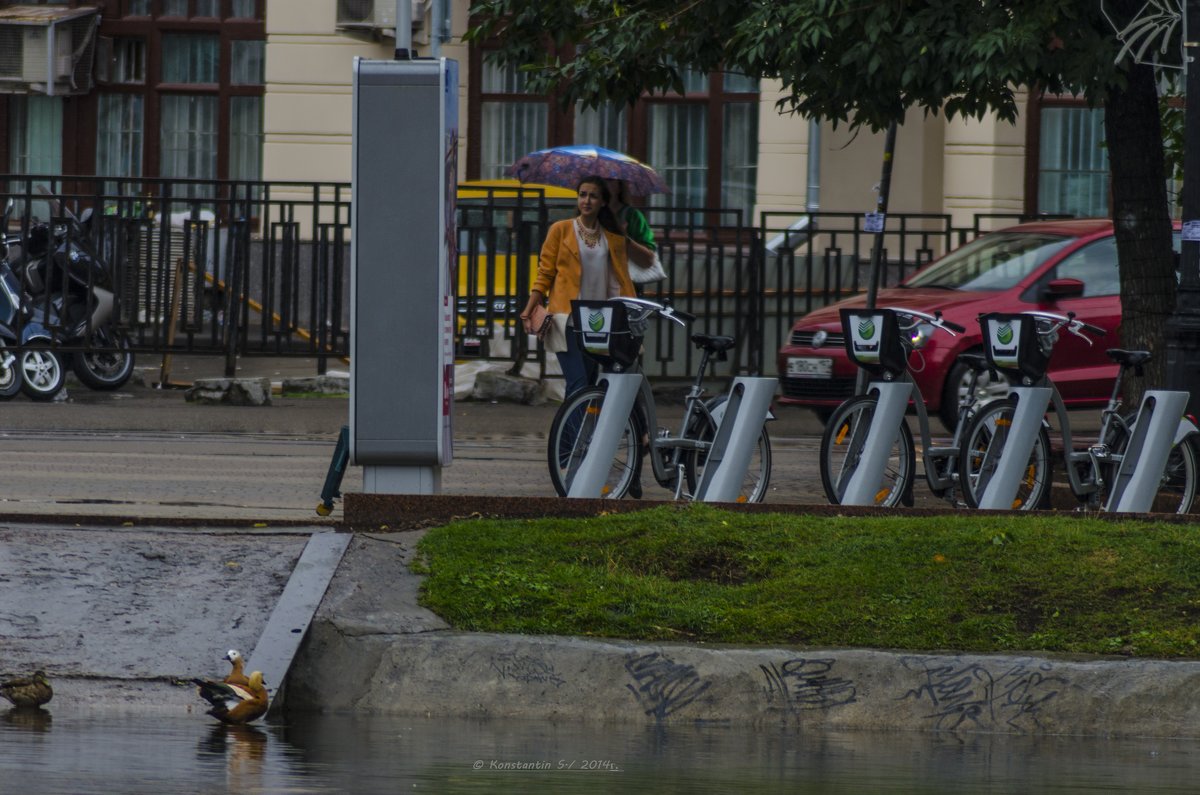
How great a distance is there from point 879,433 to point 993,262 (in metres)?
6.74

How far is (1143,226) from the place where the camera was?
12.1 meters

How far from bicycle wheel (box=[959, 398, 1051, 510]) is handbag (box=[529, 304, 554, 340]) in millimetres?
2285

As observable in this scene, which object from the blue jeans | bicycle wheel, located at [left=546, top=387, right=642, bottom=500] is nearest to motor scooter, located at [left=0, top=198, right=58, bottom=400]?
the blue jeans

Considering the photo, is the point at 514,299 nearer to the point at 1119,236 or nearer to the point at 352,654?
the point at 1119,236

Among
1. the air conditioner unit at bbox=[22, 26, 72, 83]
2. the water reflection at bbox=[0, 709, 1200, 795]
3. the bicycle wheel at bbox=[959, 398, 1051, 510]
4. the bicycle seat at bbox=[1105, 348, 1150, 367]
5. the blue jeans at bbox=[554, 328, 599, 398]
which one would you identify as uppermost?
the air conditioner unit at bbox=[22, 26, 72, 83]

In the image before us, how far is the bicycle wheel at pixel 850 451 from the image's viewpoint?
9.89 metres

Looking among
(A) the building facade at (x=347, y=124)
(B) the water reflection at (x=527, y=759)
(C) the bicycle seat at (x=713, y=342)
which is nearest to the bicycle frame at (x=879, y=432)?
(C) the bicycle seat at (x=713, y=342)

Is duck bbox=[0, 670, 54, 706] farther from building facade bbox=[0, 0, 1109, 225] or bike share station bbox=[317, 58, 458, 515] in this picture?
building facade bbox=[0, 0, 1109, 225]

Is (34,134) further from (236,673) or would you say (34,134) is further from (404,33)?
(236,673)

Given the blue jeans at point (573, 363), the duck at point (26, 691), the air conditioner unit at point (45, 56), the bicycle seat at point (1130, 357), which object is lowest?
the duck at point (26, 691)

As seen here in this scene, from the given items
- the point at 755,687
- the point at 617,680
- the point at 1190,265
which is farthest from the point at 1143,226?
the point at 617,680

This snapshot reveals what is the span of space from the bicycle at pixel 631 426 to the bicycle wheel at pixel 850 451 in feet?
1.11

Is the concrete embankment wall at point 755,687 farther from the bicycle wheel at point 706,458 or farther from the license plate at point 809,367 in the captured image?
the license plate at point 809,367

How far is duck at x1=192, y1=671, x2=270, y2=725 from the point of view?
21.0 feet
